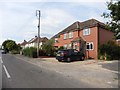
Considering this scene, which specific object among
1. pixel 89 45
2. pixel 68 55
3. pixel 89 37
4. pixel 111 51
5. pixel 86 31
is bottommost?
pixel 68 55

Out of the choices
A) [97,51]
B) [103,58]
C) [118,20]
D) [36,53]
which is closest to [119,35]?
[118,20]

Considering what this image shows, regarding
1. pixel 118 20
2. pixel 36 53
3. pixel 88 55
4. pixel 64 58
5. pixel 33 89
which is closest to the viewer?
pixel 33 89

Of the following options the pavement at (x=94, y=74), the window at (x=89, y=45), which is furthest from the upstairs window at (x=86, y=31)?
the pavement at (x=94, y=74)

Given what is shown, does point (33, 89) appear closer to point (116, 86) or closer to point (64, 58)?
point (116, 86)

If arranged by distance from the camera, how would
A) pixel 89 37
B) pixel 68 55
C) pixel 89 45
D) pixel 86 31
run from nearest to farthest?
pixel 68 55, pixel 89 37, pixel 89 45, pixel 86 31

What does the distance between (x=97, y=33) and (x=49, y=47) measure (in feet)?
47.0

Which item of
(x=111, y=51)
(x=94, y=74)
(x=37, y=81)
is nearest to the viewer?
(x=37, y=81)

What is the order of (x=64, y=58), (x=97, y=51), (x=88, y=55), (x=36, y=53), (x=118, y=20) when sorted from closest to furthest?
1. (x=118, y=20)
2. (x=64, y=58)
3. (x=97, y=51)
4. (x=88, y=55)
5. (x=36, y=53)

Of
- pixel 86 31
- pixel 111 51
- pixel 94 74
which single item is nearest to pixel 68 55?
pixel 111 51

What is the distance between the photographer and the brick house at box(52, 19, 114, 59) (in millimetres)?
40875

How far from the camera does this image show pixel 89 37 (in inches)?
1692

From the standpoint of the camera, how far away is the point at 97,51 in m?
39.4

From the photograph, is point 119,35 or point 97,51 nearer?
point 119,35

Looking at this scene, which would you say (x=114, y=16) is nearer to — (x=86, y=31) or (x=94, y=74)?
(x=94, y=74)
